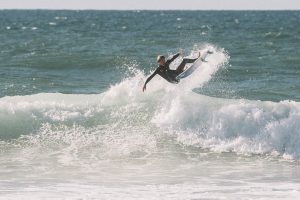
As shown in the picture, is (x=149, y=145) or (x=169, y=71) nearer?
(x=149, y=145)

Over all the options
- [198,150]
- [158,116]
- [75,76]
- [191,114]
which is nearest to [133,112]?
[158,116]

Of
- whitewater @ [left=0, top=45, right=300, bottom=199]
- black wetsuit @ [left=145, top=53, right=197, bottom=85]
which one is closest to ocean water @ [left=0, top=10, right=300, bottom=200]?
whitewater @ [left=0, top=45, right=300, bottom=199]

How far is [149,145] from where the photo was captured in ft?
49.5

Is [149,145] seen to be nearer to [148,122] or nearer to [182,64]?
[148,122]

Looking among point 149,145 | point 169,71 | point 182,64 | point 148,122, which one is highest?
point 182,64

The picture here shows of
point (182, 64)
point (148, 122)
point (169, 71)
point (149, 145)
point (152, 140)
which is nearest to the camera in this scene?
point (149, 145)

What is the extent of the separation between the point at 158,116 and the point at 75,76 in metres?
9.06

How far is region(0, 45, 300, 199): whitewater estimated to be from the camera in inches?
440

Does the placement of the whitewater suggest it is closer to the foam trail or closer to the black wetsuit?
the foam trail

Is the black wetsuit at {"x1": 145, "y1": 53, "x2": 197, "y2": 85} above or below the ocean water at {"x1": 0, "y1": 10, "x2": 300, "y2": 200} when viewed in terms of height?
above

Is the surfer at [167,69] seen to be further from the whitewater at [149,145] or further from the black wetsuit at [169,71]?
the whitewater at [149,145]

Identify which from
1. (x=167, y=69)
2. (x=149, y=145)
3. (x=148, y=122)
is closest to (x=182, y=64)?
(x=167, y=69)

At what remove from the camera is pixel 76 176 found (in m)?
12.3

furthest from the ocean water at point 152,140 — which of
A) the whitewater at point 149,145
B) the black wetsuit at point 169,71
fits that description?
the black wetsuit at point 169,71
